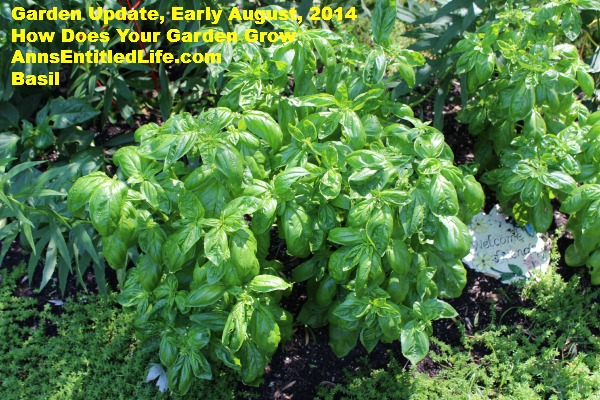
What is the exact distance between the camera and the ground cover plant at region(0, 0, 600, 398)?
2391 millimetres

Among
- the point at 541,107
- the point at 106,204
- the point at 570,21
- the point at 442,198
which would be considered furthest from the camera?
the point at 541,107

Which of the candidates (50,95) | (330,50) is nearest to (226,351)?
(330,50)

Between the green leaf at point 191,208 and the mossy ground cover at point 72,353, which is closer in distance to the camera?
the green leaf at point 191,208

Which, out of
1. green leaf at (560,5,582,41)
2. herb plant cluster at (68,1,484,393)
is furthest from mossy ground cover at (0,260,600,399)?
green leaf at (560,5,582,41)

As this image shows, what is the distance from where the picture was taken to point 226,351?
2.61 metres

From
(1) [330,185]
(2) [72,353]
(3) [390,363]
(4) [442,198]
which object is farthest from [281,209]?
(2) [72,353]

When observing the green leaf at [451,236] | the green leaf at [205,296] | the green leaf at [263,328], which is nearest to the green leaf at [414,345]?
the green leaf at [451,236]

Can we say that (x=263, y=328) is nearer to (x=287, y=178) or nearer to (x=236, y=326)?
(x=236, y=326)

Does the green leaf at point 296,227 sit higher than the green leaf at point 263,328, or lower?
higher

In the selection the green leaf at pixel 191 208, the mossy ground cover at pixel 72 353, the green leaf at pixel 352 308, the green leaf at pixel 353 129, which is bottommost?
the mossy ground cover at pixel 72 353

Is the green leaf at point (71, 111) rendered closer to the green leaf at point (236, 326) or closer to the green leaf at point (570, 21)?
the green leaf at point (236, 326)

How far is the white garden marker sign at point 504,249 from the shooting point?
3477 mm

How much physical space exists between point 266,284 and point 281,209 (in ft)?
0.91

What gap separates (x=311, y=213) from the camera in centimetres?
256
